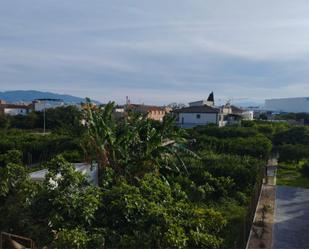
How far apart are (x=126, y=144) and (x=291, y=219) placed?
7.46 m

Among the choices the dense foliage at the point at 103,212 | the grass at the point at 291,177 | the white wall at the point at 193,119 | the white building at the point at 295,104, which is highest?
the white building at the point at 295,104

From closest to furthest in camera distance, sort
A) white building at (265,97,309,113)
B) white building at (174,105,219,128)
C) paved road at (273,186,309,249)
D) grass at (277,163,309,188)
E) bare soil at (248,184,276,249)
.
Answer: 1. bare soil at (248,184,276,249)
2. paved road at (273,186,309,249)
3. grass at (277,163,309,188)
4. white building at (174,105,219,128)
5. white building at (265,97,309,113)

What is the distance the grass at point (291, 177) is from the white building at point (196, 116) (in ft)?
88.1

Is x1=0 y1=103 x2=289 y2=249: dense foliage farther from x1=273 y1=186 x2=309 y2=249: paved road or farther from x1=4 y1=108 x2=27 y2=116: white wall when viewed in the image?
x1=4 y1=108 x2=27 y2=116: white wall

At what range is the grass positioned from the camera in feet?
89.6

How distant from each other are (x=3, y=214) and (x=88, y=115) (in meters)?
9.05

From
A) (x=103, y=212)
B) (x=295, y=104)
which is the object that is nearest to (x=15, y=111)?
(x=103, y=212)

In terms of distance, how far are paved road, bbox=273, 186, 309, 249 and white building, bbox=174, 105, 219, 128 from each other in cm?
3647

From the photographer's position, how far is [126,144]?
19.5 metres

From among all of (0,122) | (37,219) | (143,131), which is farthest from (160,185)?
(0,122)

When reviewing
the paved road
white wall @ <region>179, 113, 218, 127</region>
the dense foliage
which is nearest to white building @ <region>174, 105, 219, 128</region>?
white wall @ <region>179, 113, 218, 127</region>

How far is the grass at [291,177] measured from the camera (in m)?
27.3

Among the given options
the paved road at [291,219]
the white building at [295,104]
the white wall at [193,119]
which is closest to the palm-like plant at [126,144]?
the paved road at [291,219]

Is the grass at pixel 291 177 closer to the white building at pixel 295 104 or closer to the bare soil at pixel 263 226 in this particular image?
the bare soil at pixel 263 226
